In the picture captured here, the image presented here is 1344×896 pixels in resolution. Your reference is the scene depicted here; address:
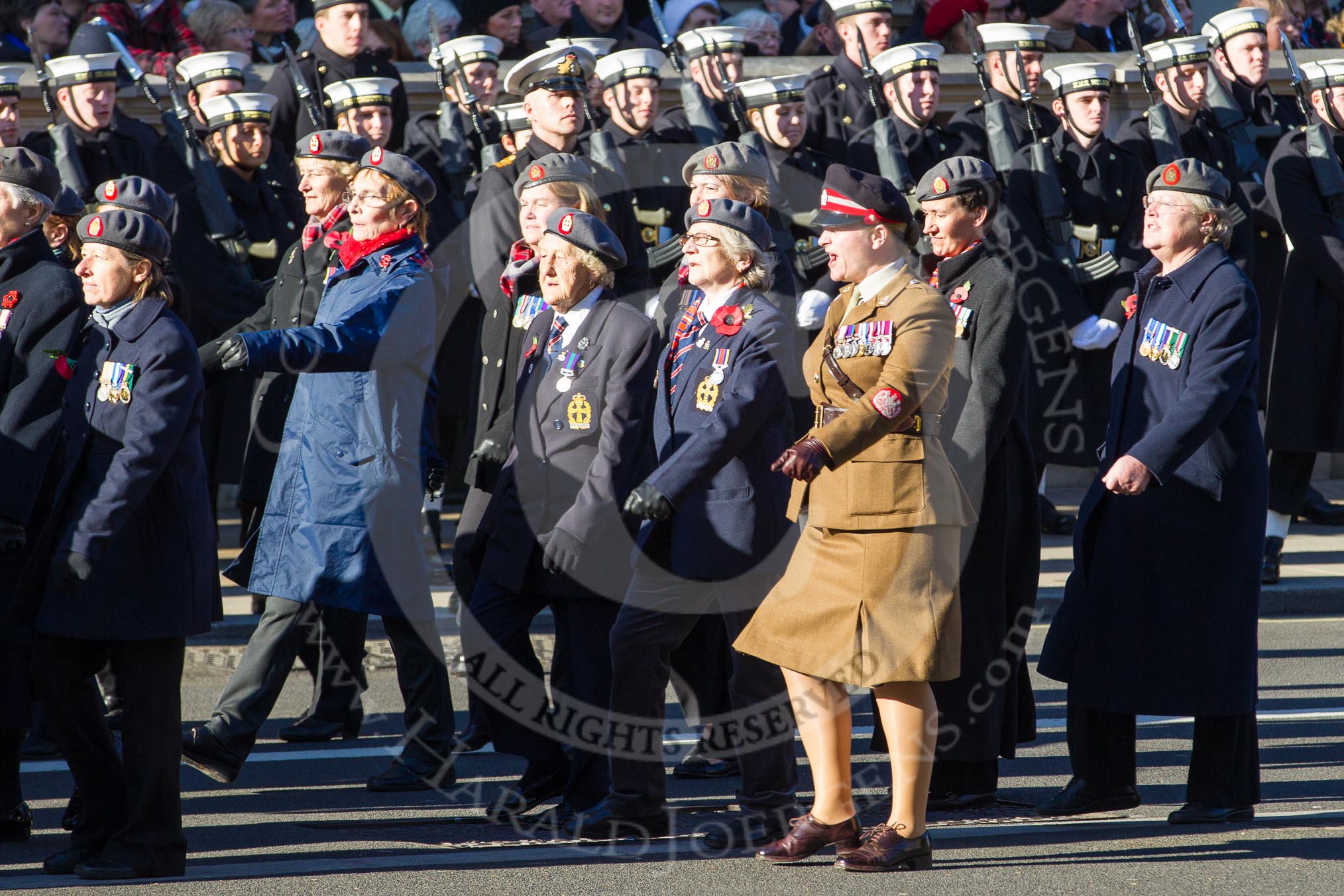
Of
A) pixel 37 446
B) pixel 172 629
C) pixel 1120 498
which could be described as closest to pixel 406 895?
pixel 172 629

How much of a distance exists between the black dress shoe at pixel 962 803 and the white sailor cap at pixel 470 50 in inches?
217

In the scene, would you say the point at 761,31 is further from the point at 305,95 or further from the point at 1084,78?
the point at 305,95

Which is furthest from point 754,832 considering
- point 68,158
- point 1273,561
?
point 68,158

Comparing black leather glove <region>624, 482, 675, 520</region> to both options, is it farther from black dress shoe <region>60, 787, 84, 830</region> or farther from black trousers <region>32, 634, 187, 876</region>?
black dress shoe <region>60, 787, 84, 830</region>

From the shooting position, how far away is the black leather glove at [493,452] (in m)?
6.14

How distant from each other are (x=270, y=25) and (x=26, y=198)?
5.55 m

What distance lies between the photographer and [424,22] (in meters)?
11.6

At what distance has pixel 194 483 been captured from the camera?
522 centimetres

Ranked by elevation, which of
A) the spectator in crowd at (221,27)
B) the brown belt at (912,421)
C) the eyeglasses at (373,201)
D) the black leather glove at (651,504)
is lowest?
the black leather glove at (651,504)

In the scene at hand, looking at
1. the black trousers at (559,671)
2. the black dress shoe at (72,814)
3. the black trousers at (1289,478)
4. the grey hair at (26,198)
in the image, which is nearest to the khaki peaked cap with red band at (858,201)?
the black trousers at (559,671)

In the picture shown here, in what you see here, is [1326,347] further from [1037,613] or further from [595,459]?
[595,459]

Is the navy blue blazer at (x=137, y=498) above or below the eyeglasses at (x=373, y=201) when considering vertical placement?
below

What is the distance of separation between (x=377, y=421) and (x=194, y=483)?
3.83 ft

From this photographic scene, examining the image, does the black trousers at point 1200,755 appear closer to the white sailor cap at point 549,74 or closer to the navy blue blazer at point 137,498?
the navy blue blazer at point 137,498
